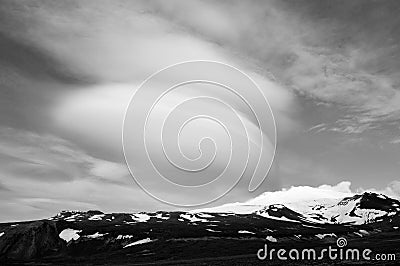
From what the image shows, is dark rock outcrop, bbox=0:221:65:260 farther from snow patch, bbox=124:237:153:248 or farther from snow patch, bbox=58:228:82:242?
snow patch, bbox=124:237:153:248

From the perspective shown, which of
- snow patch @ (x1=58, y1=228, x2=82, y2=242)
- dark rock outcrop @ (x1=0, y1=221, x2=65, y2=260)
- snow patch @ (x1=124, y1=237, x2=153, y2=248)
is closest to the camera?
snow patch @ (x1=124, y1=237, x2=153, y2=248)

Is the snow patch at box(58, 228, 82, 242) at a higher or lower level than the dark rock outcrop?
higher

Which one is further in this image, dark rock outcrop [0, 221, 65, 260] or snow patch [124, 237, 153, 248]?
dark rock outcrop [0, 221, 65, 260]

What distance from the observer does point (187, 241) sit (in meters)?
169

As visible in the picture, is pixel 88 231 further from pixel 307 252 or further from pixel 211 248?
pixel 307 252

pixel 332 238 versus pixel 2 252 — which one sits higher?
pixel 332 238

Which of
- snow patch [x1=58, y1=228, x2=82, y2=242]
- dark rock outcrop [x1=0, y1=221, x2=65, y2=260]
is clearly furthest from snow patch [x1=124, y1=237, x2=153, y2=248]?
dark rock outcrop [x1=0, y1=221, x2=65, y2=260]

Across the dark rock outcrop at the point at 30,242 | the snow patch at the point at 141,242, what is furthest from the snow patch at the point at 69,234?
the snow patch at the point at 141,242

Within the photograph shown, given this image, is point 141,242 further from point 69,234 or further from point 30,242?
point 30,242

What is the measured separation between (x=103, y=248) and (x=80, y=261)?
22772mm

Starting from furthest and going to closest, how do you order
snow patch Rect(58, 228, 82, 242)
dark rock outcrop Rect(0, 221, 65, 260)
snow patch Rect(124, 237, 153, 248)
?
snow patch Rect(58, 228, 82, 242) < dark rock outcrop Rect(0, 221, 65, 260) < snow patch Rect(124, 237, 153, 248)

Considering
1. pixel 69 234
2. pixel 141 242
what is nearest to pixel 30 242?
pixel 69 234

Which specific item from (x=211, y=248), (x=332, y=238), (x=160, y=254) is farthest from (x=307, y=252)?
(x=332, y=238)

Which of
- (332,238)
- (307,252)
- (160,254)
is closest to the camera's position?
(307,252)
